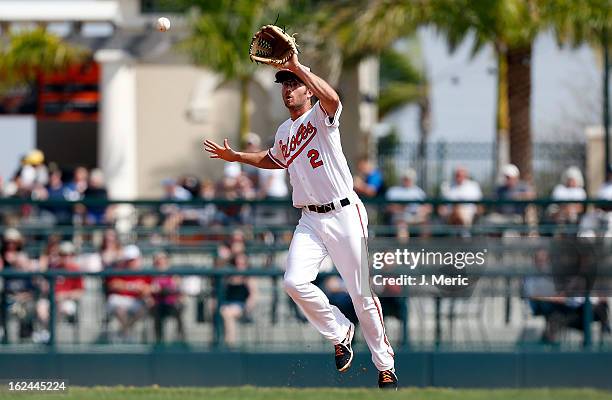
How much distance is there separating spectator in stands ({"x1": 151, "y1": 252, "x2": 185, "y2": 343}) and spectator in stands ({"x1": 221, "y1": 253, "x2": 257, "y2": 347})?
439mm

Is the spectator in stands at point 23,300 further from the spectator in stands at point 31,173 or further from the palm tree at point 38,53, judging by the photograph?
the palm tree at point 38,53

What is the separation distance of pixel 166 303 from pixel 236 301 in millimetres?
676

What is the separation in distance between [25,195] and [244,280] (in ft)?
15.4

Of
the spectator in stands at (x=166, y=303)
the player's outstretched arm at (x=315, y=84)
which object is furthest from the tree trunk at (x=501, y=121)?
the player's outstretched arm at (x=315, y=84)

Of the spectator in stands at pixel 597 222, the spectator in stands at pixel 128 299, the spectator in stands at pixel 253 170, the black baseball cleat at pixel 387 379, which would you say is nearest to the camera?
the black baseball cleat at pixel 387 379

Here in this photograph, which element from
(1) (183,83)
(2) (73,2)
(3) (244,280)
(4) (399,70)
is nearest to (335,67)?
(1) (183,83)

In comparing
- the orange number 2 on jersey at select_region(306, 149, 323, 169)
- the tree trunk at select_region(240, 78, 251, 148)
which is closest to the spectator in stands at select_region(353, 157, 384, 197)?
the orange number 2 on jersey at select_region(306, 149, 323, 169)

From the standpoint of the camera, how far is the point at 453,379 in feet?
42.2

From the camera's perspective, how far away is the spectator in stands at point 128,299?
13.1 metres

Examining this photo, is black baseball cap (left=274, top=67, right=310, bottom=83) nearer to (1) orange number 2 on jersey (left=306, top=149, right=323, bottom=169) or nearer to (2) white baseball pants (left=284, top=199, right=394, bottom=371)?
(1) orange number 2 on jersey (left=306, top=149, right=323, bottom=169)

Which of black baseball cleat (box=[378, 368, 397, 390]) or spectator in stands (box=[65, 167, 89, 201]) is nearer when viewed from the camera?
black baseball cleat (box=[378, 368, 397, 390])

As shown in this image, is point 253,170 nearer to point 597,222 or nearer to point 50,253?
point 50,253

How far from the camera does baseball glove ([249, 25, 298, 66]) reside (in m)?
8.17

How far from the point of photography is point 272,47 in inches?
327
